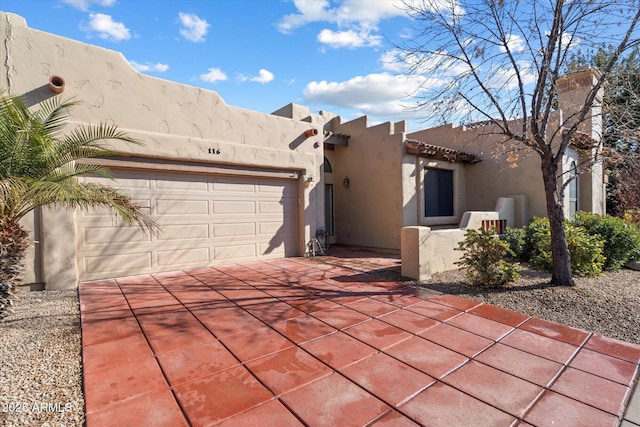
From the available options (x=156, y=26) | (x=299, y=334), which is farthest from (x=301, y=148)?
(x=299, y=334)

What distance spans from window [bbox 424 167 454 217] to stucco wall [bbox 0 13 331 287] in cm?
466

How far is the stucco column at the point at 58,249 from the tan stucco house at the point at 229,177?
0.07ft

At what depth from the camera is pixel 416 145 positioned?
1071cm

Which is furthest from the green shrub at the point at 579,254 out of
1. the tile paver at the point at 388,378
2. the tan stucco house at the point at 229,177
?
the tile paver at the point at 388,378

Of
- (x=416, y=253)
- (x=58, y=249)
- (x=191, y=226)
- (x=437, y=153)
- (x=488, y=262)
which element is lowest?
(x=488, y=262)

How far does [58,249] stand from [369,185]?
9.15 metres

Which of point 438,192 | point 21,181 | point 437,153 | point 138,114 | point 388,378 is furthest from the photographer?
point 438,192

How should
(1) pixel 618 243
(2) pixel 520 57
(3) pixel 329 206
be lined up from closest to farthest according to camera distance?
(2) pixel 520 57
(1) pixel 618 243
(3) pixel 329 206

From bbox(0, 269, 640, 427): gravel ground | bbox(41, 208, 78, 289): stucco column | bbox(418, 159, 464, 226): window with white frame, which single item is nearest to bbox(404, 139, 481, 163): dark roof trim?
bbox(418, 159, 464, 226): window with white frame

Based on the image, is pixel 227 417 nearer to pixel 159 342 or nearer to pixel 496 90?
pixel 159 342

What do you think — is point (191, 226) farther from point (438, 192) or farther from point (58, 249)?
point (438, 192)

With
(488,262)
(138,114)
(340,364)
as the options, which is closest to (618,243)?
(488,262)

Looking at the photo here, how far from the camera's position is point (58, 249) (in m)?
6.27

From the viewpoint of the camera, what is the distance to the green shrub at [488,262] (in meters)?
6.12
